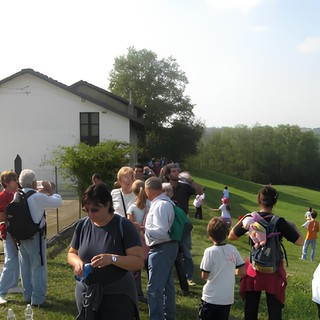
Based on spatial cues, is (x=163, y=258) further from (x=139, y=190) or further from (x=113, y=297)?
(x=113, y=297)

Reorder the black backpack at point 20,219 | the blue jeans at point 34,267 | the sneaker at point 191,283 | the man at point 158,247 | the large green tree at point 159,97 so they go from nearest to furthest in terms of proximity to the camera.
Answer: the man at point 158,247
the black backpack at point 20,219
the blue jeans at point 34,267
the sneaker at point 191,283
the large green tree at point 159,97

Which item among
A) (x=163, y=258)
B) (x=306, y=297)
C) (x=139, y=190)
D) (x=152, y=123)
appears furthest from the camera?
(x=152, y=123)

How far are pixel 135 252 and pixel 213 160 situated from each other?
86661mm

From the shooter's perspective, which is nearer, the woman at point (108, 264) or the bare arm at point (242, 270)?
the woman at point (108, 264)

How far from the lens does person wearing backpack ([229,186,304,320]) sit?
484cm

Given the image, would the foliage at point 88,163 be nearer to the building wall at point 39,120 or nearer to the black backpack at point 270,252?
the black backpack at point 270,252

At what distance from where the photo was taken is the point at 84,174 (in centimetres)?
1473

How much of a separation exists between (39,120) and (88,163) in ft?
63.0

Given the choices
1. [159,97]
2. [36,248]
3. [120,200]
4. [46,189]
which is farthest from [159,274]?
[159,97]

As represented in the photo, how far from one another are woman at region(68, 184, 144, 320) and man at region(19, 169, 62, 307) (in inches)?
98.1

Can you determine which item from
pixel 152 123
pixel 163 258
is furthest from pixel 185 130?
pixel 163 258

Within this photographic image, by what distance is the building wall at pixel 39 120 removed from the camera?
32094 mm

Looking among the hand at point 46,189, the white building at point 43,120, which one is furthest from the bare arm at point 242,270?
the white building at point 43,120

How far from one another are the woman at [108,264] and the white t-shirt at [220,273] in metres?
1.34
